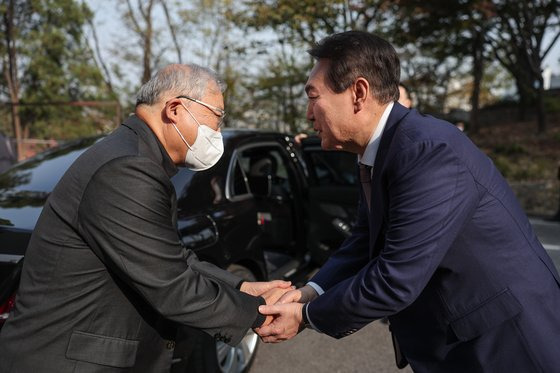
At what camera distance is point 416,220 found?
4.83ft

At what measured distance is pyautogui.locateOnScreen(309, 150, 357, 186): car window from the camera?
5059 mm

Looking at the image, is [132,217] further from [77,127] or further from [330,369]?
[77,127]

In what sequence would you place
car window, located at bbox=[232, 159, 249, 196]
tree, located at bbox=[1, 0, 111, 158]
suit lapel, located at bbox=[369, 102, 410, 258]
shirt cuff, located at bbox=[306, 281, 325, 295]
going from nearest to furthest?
suit lapel, located at bbox=[369, 102, 410, 258] → shirt cuff, located at bbox=[306, 281, 325, 295] → car window, located at bbox=[232, 159, 249, 196] → tree, located at bbox=[1, 0, 111, 158]

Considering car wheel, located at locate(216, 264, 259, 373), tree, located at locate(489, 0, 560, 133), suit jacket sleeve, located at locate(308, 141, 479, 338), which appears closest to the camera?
suit jacket sleeve, located at locate(308, 141, 479, 338)

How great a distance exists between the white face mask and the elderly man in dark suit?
197 millimetres

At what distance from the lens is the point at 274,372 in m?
3.51

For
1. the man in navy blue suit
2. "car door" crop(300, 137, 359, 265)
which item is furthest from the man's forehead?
"car door" crop(300, 137, 359, 265)

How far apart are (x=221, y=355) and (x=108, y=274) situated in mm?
1825

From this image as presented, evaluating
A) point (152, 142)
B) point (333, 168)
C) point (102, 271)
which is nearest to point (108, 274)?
point (102, 271)

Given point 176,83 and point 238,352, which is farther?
point 238,352

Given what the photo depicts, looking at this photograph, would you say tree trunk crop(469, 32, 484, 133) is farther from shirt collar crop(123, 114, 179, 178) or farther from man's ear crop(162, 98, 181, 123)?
shirt collar crop(123, 114, 179, 178)

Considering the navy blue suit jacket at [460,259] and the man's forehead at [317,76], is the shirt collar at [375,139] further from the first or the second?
the man's forehead at [317,76]

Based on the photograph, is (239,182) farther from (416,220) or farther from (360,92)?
(416,220)

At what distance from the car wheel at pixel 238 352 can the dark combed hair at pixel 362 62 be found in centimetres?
195
